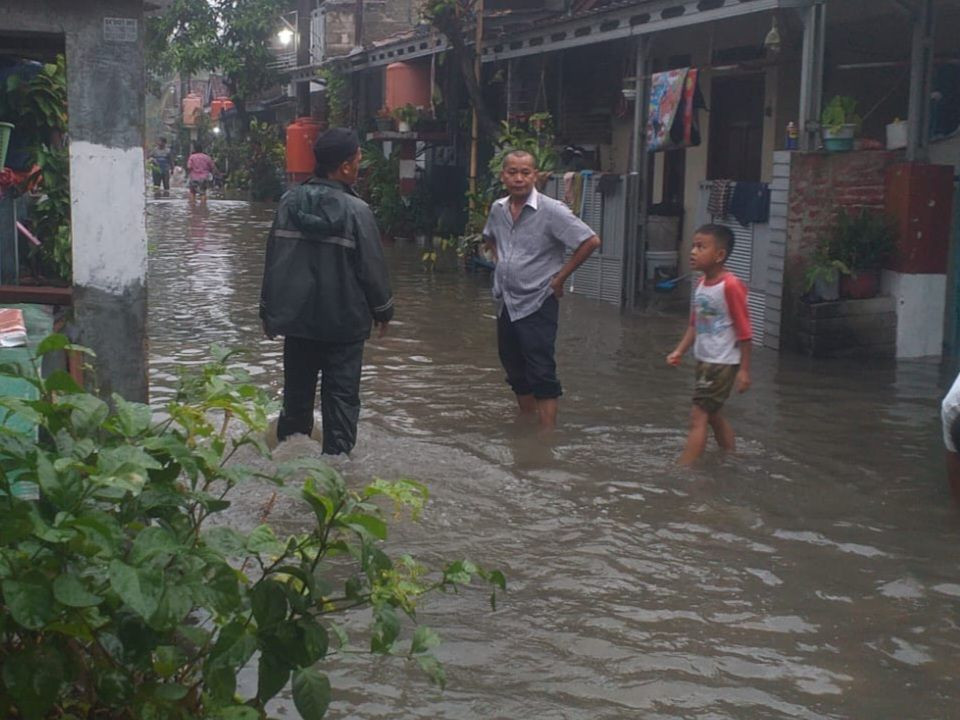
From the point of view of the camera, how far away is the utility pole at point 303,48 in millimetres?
34781

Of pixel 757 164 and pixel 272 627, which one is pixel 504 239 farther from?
pixel 757 164

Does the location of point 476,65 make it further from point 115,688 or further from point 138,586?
point 138,586

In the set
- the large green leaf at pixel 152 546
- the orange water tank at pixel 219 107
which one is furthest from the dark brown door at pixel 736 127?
the orange water tank at pixel 219 107

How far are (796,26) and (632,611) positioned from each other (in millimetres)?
9367

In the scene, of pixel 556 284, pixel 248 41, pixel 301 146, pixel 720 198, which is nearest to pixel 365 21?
pixel 301 146

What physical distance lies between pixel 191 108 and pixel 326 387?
59346 millimetres

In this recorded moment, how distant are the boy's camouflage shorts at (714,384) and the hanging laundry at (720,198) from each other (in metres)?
5.60

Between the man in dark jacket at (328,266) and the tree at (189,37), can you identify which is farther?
the tree at (189,37)

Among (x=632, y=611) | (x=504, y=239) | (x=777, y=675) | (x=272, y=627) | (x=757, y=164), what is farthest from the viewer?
(x=757, y=164)

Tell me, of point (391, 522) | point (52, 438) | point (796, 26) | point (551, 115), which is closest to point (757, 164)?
point (796, 26)

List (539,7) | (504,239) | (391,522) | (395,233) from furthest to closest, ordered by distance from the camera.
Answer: (395,233)
(539,7)
(504,239)
(391,522)

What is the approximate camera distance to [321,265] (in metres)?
6.31

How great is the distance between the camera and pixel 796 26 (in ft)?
42.4

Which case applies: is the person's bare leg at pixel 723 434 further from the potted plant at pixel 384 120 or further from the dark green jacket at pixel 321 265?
the potted plant at pixel 384 120
